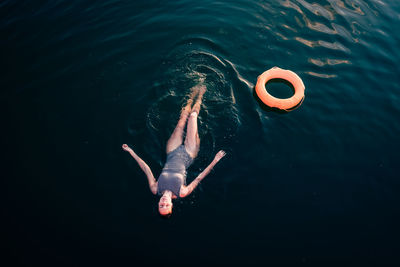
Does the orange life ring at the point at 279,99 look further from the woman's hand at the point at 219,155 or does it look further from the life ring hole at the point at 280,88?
the woman's hand at the point at 219,155

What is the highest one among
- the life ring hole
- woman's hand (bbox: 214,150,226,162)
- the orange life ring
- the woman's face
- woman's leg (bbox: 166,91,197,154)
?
the orange life ring

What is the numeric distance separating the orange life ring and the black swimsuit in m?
2.92

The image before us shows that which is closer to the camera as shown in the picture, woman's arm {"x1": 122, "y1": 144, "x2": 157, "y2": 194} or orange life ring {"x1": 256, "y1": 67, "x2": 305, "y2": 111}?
woman's arm {"x1": 122, "y1": 144, "x2": 157, "y2": 194}

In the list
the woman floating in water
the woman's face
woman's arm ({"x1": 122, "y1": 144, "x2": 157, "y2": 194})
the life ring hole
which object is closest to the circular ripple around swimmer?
the woman floating in water

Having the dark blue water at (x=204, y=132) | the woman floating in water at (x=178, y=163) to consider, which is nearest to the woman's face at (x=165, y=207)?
the woman floating in water at (x=178, y=163)

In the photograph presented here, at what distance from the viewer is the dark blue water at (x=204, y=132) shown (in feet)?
17.8

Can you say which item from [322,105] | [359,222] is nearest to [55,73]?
[322,105]

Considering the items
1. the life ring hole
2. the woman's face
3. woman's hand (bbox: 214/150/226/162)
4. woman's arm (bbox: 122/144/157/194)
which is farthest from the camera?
the life ring hole

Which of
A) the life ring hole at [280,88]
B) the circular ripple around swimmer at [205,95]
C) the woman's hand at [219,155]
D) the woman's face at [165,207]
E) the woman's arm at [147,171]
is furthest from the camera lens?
the life ring hole at [280,88]

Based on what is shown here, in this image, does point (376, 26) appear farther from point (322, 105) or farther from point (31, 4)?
point (31, 4)

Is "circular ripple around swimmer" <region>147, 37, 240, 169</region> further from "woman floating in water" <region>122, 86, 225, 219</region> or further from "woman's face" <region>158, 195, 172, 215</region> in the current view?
"woman's face" <region>158, 195, 172, 215</region>

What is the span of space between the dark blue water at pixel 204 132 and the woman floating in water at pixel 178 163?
406mm

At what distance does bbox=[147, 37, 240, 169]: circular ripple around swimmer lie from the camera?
6668mm

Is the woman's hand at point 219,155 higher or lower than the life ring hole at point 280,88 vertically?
lower
